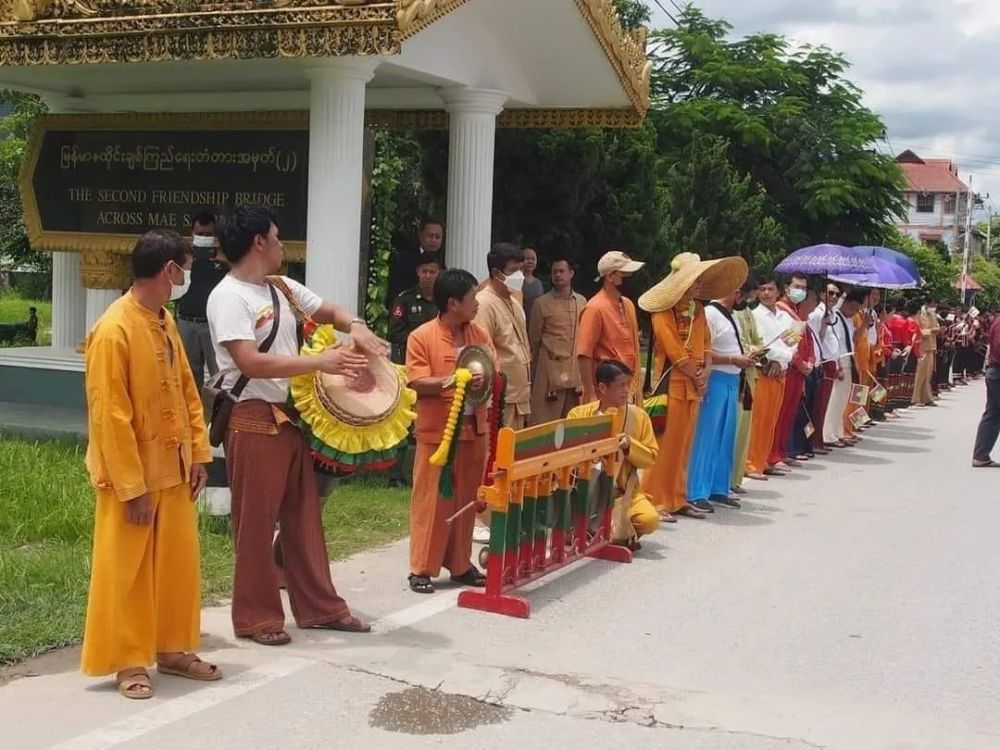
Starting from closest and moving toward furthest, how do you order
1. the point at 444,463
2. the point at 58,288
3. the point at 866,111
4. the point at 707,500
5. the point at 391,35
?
the point at 444,463
the point at 391,35
the point at 707,500
the point at 58,288
the point at 866,111

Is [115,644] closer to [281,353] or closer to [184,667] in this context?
[184,667]

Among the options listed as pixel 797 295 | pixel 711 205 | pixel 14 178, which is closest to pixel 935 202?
pixel 711 205

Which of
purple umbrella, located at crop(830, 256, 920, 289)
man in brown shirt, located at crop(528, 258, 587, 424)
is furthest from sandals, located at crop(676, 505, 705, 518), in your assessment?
purple umbrella, located at crop(830, 256, 920, 289)

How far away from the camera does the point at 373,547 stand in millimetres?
7461

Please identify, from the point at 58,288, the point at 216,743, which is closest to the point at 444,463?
the point at 216,743

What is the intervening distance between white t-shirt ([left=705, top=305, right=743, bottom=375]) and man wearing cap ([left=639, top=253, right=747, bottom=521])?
312mm

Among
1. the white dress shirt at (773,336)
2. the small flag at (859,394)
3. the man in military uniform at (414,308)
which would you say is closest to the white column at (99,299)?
the man in military uniform at (414,308)

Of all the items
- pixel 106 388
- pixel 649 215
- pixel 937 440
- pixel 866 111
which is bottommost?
pixel 937 440

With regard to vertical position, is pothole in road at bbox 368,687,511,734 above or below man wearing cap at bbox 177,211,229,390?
below

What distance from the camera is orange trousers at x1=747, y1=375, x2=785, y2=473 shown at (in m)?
11.5

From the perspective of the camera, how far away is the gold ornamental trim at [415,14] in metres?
7.99

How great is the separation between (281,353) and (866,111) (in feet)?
83.8

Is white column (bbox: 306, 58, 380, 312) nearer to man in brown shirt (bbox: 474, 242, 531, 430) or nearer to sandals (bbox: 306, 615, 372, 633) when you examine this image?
man in brown shirt (bbox: 474, 242, 531, 430)

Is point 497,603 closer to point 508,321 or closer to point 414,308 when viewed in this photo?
point 508,321
